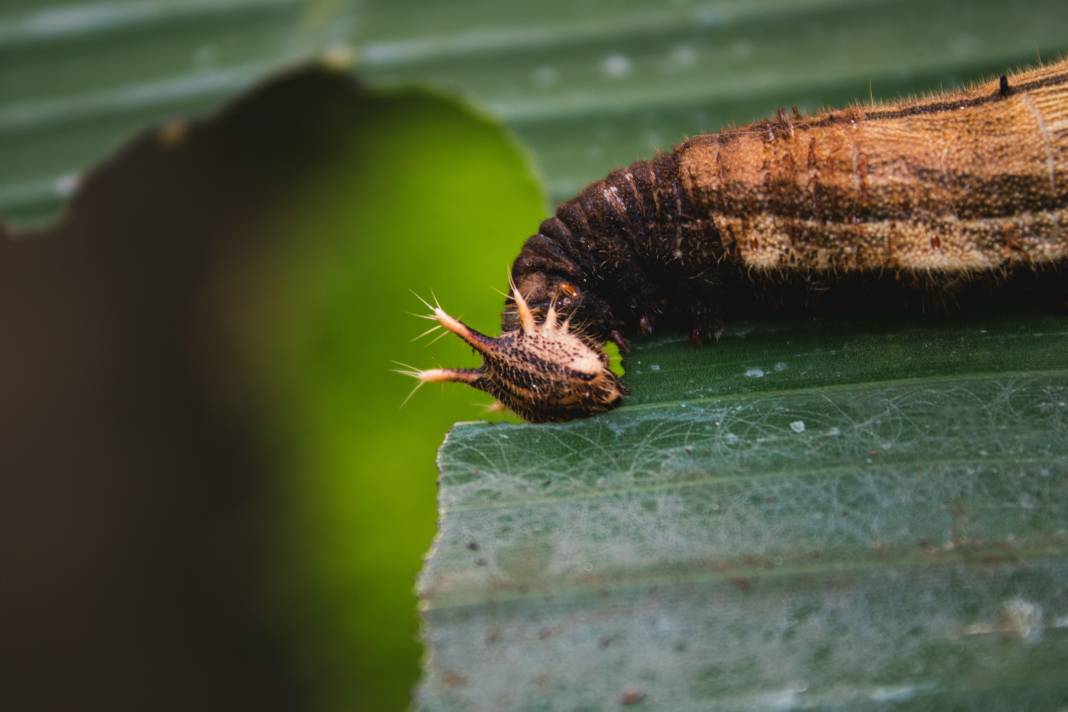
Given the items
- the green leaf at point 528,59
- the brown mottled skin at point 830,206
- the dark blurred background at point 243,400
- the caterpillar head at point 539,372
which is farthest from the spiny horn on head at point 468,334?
the green leaf at point 528,59

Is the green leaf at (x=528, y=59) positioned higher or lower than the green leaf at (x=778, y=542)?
higher

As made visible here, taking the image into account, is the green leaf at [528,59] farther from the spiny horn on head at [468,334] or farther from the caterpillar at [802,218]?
the spiny horn on head at [468,334]

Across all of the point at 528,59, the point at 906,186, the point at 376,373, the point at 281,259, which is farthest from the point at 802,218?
the point at 281,259

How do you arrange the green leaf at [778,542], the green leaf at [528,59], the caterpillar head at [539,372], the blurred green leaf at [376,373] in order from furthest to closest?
1. the blurred green leaf at [376,373]
2. the green leaf at [528,59]
3. the caterpillar head at [539,372]
4. the green leaf at [778,542]

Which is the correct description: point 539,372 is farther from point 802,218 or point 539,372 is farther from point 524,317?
point 802,218

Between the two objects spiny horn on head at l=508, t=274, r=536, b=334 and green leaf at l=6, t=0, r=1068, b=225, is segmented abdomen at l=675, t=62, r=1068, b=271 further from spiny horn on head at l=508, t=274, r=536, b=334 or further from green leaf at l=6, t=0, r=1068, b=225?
green leaf at l=6, t=0, r=1068, b=225

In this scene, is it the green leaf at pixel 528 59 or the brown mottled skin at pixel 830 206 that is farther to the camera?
the green leaf at pixel 528 59

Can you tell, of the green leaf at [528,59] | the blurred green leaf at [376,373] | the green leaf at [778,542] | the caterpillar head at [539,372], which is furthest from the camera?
the blurred green leaf at [376,373]

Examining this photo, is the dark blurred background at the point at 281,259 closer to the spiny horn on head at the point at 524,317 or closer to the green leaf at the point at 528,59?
the green leaf at the point at 528,59

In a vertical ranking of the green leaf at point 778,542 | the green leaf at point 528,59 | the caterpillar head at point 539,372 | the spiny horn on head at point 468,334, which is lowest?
the green leaf at point 778,542

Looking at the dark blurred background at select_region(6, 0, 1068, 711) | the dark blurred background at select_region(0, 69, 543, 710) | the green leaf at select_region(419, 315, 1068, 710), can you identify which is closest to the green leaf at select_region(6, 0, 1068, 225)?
the dark blurred background at select_region(6, 0, 1068, 711)
